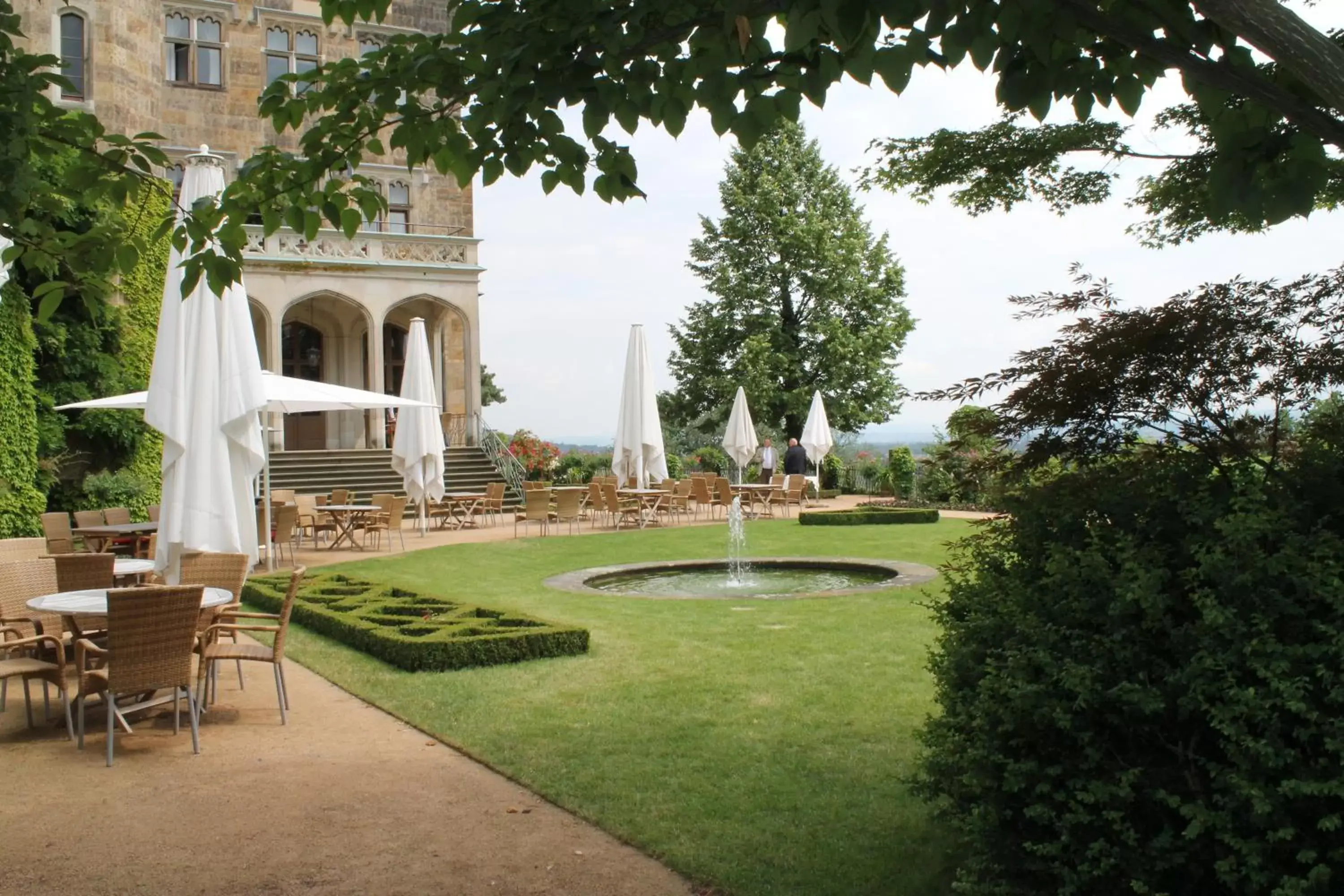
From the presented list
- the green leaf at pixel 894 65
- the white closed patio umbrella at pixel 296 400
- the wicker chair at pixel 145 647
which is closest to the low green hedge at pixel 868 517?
the white closed patio umbrella at pixel 296 400

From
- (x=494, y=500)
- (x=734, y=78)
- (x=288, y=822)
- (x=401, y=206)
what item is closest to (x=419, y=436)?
(x=494, y=500)

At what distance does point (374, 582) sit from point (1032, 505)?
950 centimetres

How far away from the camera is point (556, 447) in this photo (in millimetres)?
28891

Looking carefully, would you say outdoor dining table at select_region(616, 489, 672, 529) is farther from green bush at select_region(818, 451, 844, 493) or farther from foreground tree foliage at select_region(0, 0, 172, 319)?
foreground tree foliage at select_region(0, 0, 172, 319)

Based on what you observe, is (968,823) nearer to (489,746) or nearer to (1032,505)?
(1032,505)

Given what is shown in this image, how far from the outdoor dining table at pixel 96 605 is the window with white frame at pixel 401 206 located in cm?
2535

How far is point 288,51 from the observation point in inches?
1158

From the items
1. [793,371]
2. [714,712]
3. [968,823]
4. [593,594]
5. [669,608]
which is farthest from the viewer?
[793,371]

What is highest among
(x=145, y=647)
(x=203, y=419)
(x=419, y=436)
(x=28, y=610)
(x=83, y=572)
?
(x=419, y=436)

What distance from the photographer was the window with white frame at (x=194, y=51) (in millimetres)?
28500

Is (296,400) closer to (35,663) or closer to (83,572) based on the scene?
(83,572)

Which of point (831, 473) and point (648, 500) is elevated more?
point (831, 473)

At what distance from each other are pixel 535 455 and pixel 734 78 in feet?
80.6

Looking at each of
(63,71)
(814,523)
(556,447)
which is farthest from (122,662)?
(63,71)
